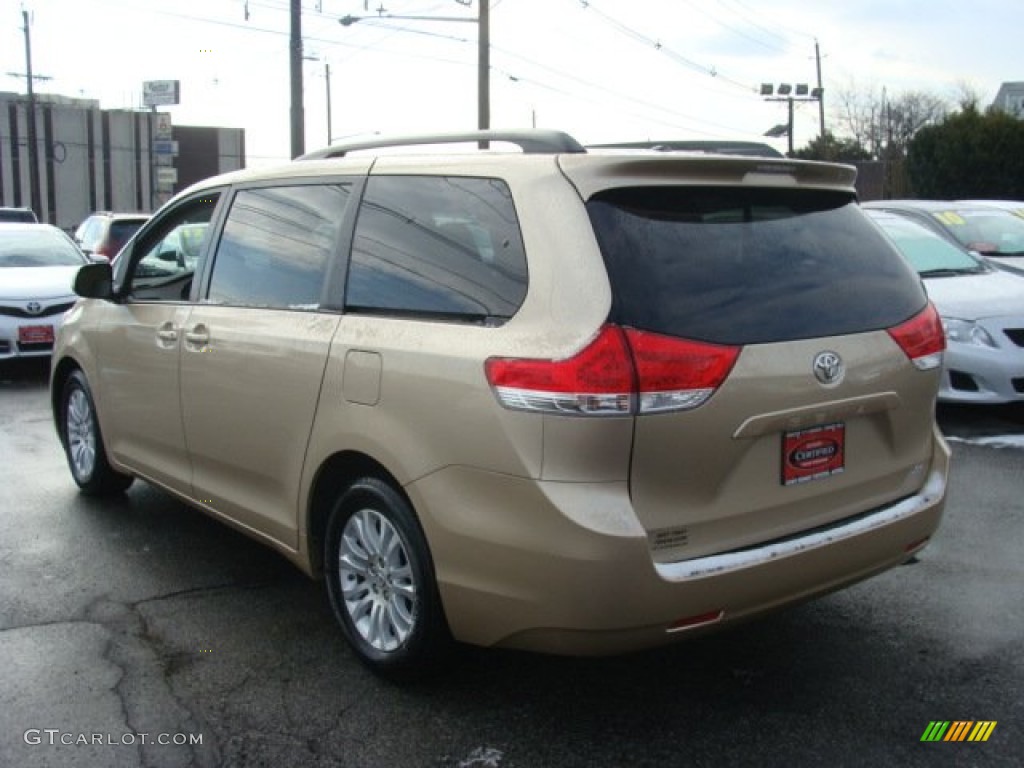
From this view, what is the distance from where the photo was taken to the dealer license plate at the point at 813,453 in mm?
3127

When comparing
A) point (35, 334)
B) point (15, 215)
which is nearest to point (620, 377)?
point (35, 334)

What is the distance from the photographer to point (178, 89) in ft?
138

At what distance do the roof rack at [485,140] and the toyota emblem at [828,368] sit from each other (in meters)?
0.97

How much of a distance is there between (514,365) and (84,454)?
12.4 ft

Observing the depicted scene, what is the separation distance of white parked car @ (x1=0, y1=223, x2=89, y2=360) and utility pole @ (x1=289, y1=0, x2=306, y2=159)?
357 inches

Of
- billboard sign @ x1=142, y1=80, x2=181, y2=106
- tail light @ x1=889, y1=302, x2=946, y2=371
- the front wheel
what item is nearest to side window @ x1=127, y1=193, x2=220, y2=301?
the front wheel

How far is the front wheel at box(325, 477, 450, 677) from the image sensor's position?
3283mm

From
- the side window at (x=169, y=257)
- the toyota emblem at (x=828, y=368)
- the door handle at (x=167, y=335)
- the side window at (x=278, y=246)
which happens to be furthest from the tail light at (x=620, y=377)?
the side window at (x=169, y=257)

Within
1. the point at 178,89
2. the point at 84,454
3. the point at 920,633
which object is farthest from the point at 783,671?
the point at 178,89

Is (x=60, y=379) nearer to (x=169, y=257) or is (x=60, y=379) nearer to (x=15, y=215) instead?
(x=169, y=257)

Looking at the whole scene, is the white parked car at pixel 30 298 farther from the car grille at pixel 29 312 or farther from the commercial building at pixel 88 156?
the commercial building at pixel 88 156

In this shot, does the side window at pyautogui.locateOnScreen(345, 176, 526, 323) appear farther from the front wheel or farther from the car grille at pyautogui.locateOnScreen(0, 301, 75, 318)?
the car grille at pyautogui.locateOnScreen(0, 301, 75, 318)

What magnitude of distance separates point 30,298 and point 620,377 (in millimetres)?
8767

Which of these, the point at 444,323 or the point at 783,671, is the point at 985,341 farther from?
the point at 444,323
